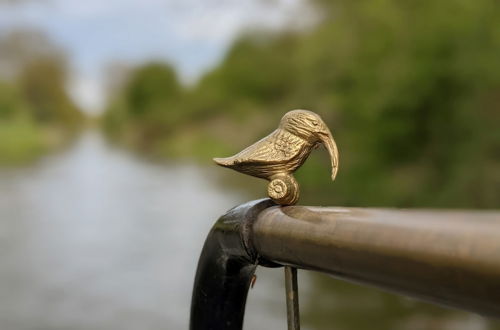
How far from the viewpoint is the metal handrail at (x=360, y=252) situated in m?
0.30

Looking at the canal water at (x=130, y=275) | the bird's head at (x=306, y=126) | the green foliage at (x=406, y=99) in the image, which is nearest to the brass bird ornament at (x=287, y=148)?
the bird's head at (x=306, y=126)

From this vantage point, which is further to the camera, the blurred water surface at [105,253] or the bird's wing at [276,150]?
the blurred water surface at [105,253]

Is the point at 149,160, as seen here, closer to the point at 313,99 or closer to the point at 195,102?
the point at 195,102

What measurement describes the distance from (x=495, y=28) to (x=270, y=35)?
9526 millimetres

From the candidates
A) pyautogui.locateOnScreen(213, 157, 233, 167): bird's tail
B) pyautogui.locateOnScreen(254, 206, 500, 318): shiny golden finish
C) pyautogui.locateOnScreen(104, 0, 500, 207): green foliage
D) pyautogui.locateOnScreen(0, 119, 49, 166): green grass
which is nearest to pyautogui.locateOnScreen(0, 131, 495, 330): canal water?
pyautogui.locateOnScreen(104, 0, 500, 207): green foliage

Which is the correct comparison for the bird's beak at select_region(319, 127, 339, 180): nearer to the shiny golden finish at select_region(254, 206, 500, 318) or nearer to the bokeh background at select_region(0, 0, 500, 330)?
the shiny golden finish at select_region(254, 206, 500, 318)

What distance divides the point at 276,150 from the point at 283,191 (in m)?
0.05

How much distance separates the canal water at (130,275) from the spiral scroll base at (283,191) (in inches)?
142

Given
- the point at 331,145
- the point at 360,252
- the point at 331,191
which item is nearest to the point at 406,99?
the point at 331,191

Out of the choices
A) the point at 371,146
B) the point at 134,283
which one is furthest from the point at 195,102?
the point at 134,283

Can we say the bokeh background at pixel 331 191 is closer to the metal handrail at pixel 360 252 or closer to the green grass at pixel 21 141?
the metal handrail at pixel 360 252

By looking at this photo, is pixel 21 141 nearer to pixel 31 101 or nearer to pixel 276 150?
pixel 31 101

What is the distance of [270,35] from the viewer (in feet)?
48.0

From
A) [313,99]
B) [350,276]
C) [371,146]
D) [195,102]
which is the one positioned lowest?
[350,276]
